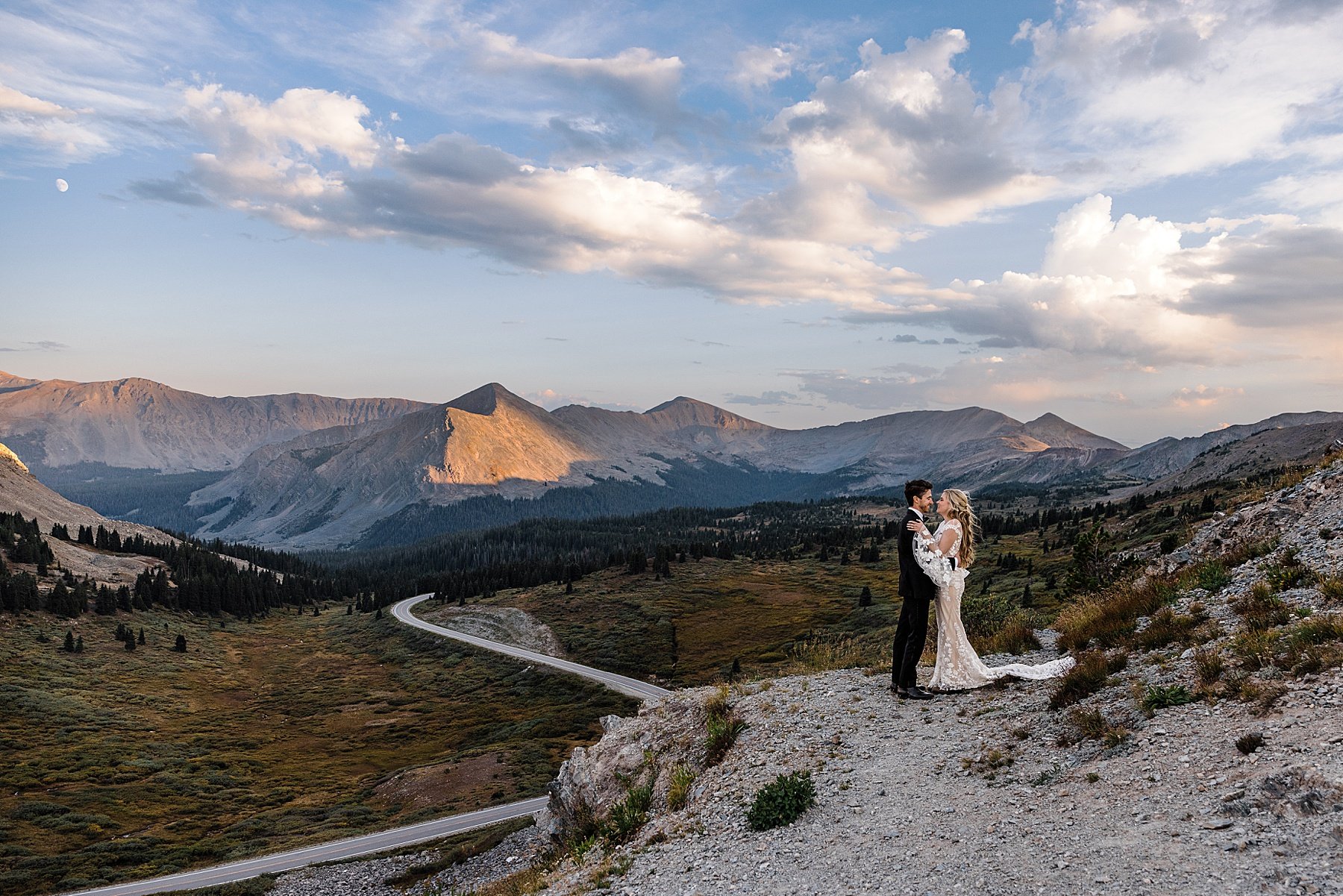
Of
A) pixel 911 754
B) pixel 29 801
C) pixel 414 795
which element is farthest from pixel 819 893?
pixel 29 801

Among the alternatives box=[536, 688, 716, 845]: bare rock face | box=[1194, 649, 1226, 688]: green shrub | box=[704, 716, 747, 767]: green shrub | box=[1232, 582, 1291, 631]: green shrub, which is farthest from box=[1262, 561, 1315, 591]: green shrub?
box=[536, 688, 716, 845]: bare rock face

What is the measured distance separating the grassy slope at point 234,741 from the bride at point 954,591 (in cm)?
5993

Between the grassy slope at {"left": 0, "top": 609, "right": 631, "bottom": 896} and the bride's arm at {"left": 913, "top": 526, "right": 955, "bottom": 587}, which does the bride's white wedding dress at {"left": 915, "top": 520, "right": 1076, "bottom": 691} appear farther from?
the grassy slope at {"left": 0, "top": 609, "right": 631, "bottom": 896}

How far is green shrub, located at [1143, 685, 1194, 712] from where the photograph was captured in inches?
494

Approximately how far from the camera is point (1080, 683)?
582 inches

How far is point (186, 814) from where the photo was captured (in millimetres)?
69500

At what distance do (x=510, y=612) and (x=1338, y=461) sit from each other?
546ft

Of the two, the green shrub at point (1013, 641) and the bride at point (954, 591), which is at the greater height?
the bride at point (954, 591)

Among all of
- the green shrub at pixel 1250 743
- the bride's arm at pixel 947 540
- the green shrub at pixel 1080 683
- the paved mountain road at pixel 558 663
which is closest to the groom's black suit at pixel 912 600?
the bride's arm at pixel 947 540

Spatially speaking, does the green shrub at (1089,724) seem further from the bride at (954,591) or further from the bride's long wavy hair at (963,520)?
the bride's long wavy hair at (963,520)

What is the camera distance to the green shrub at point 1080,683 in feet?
47.9

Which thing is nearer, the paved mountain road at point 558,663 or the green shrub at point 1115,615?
the green shrub at point 1115,615

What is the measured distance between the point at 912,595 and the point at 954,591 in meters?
1.08

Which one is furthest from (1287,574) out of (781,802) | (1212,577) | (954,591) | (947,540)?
(781,802)
